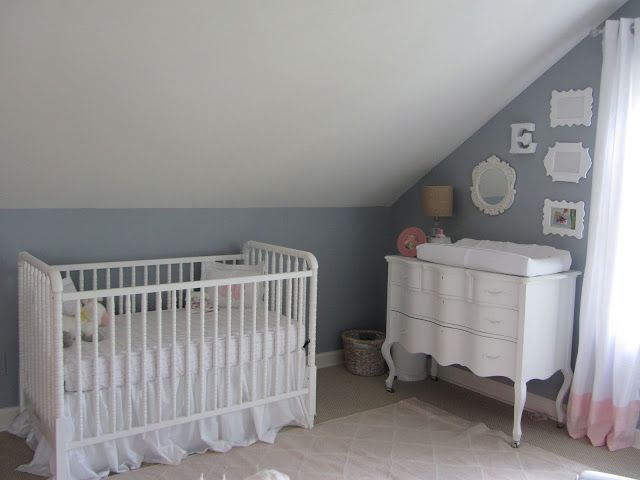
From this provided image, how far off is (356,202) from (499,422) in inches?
69.8

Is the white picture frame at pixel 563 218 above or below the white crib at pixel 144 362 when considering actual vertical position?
above

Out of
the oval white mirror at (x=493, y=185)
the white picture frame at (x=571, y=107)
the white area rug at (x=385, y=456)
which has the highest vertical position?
the white picture frame at (x=571, y=107)

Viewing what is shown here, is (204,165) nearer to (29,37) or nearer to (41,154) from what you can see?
(41,154)

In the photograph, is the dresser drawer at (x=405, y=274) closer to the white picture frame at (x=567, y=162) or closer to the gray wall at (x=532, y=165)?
the gray wall at (x=532, y=165)

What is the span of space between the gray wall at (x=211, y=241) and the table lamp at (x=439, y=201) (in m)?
0.66

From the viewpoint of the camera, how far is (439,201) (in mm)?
3914

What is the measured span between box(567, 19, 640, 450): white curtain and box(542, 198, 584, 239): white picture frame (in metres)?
0.22

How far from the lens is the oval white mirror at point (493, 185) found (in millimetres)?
3711

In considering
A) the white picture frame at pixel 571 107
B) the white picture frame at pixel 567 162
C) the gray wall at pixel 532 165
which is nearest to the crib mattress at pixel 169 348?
the gray wall at pixel 532 165

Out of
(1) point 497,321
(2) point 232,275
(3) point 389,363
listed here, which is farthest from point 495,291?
(2) point 232,275

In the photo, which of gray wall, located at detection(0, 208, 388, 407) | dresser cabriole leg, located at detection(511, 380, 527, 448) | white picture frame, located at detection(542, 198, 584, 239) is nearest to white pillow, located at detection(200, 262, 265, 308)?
gray wall, located at detection(0, 208, 388, 407)

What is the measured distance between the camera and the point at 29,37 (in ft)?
7.05

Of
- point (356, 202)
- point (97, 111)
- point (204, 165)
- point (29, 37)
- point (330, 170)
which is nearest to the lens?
point (29, 37)

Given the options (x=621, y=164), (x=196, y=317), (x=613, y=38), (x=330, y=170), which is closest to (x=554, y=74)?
(x=613, y=38)
